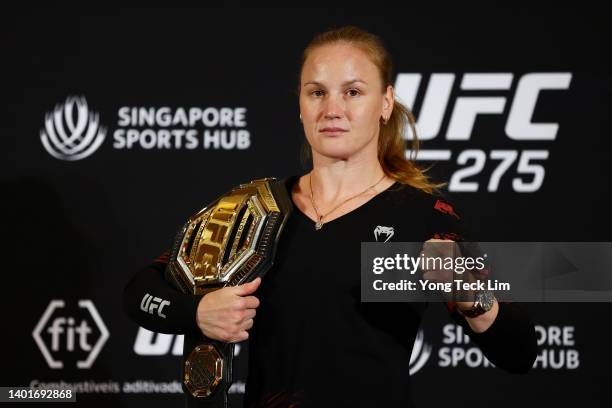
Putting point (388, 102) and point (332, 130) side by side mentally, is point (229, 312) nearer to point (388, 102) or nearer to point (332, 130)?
point (332, 130)

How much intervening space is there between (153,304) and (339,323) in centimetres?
39

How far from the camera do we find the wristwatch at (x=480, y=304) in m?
1.50

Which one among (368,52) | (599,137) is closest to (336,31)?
(368,52)

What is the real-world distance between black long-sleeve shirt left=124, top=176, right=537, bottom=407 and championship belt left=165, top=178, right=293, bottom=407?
0.04m

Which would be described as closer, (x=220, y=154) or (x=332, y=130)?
(x=332, y=130)

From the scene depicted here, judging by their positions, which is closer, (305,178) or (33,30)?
(305,178)

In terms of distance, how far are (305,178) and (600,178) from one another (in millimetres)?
1572

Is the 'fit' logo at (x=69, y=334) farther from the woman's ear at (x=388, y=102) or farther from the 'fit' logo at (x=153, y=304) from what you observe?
the woman's ear at (x=388, y=102)

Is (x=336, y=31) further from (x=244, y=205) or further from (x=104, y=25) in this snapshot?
(x=104, y=25)

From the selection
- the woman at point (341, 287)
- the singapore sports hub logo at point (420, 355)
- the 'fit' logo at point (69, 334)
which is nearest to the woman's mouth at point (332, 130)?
the woman at point (341, 287)

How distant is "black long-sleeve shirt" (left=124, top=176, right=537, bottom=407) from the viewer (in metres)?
1.54

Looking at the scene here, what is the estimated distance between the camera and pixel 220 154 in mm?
3061

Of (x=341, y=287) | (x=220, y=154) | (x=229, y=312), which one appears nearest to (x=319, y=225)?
(x=341, y=287)

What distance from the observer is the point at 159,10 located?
3096mm
